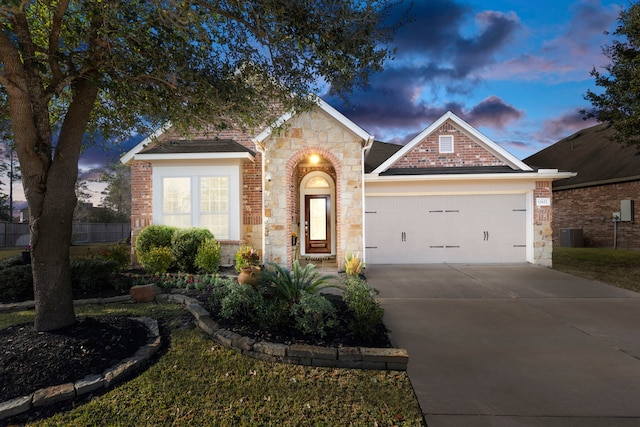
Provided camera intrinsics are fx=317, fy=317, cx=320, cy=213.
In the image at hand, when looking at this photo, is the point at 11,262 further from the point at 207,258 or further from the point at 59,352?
the point at 59,352

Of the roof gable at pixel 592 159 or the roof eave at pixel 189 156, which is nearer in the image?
the roof eave at pixel 189 156

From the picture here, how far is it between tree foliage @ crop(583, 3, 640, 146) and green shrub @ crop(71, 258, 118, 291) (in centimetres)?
1344

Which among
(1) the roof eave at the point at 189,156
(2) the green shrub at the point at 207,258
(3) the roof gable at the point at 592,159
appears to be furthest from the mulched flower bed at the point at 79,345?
(3) the roof gable at the point at 592,159

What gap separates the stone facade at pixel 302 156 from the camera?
8.95 metres

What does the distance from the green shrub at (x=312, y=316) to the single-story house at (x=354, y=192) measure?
4941 millimetres

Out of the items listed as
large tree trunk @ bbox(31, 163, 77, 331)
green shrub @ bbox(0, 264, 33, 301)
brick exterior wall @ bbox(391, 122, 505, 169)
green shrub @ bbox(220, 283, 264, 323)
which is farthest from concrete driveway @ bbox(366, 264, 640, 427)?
green shrub @ bbox(0, 264, 33, 301)

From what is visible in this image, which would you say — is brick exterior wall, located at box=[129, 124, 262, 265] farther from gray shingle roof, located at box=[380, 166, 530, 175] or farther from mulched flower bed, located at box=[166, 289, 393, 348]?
mulched flower bed, located at box=[166, 289, 393, 348]

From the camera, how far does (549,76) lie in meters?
13.9

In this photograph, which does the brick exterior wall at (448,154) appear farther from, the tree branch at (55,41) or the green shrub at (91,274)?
the tree branch at (55,41)

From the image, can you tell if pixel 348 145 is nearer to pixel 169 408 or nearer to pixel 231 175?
pixel 231 175

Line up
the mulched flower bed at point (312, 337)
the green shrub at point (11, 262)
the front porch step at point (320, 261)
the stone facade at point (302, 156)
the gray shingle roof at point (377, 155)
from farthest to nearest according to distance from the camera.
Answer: the gray shingle roof at point (377, 155), the front porch step at point (320, 261), the stone facade at point (302, 156), the green shrub at point (11, 262), the mulched flower bed at point (312, 337)

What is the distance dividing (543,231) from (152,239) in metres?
12.2

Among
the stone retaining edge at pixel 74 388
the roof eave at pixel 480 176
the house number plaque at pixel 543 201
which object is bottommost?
the stone retaining edge at pixel 74 388

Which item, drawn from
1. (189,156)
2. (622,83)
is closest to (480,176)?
(622,83)
